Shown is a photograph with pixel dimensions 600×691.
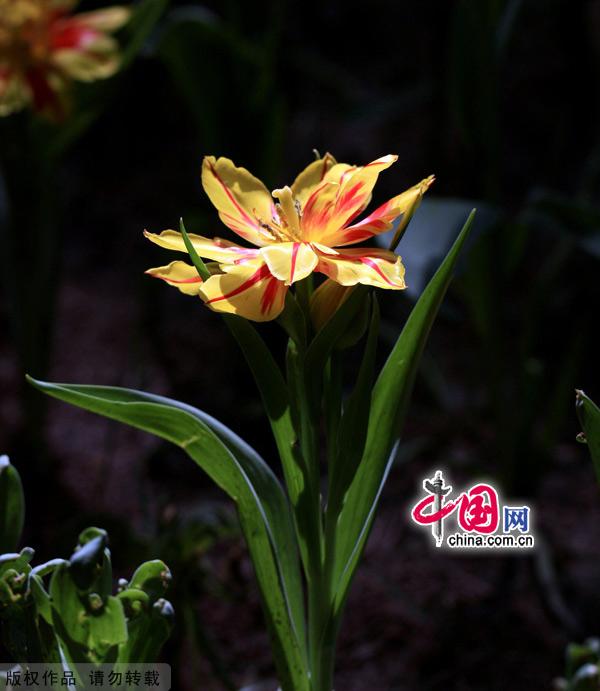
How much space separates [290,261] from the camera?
0.41 m

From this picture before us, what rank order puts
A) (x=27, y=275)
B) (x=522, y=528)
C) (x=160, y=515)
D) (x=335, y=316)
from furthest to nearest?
(x=27, y=275)
(x=160, y=515)
(x=522, y=528)
(x=335, y=316)

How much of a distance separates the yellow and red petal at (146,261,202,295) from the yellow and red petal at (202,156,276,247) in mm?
42

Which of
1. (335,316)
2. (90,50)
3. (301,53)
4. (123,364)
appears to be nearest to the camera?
(335,316)

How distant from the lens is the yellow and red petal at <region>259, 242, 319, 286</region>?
403 mm

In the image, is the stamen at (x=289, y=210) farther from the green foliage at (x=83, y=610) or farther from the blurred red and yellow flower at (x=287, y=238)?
the green foliage at (x=83, y=610)

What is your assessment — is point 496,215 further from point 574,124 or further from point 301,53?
point 301,53

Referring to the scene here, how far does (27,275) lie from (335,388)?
83cm

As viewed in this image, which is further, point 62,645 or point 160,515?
point 160,515

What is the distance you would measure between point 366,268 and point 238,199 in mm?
103

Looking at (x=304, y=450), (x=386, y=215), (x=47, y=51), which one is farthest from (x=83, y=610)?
(x=47, y=51)

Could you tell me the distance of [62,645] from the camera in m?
0.47

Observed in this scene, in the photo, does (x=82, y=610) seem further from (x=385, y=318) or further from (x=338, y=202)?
(x=385, y=318)

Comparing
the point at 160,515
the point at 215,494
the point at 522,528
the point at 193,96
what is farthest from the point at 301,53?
the point at 522,528

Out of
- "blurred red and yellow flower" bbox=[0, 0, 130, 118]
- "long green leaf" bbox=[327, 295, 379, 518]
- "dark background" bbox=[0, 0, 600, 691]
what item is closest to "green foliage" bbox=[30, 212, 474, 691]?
"long green leaf" bbox=[327, 295, 379, 518]
